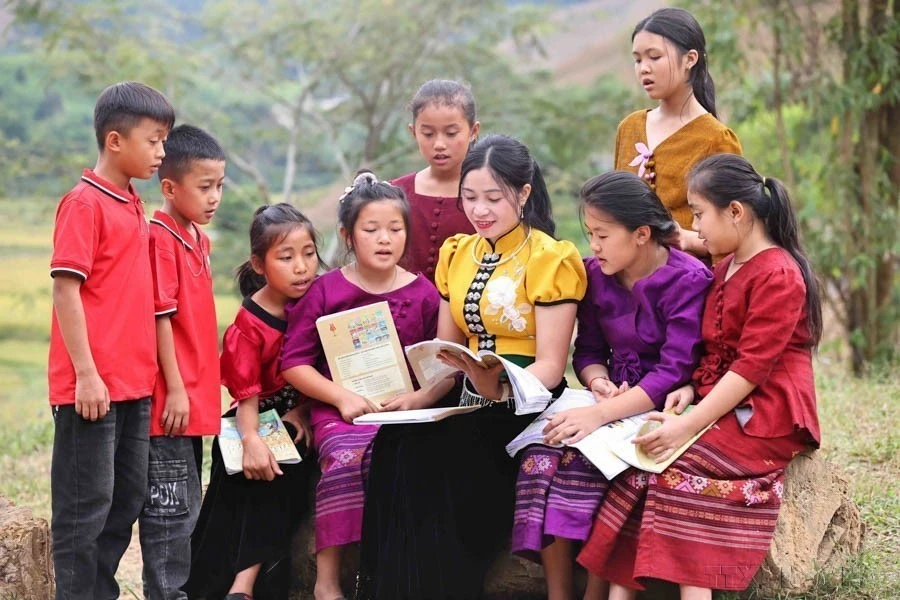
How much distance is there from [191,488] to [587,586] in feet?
3.89

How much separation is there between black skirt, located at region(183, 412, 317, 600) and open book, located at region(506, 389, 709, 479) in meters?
0.75

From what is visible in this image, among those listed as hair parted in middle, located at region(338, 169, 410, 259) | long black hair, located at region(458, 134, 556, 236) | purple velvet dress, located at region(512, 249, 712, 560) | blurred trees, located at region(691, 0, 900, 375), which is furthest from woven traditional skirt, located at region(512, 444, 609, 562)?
blurred trees, located at region(691, 0, 900, 375)

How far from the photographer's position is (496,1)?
1170cm

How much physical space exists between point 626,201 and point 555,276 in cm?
30

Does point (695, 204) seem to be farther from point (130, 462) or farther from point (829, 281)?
point (829, 281)

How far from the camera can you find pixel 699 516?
2.81m

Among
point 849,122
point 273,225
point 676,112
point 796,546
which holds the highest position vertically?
point 849,122

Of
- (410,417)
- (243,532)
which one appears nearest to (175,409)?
(243,532)

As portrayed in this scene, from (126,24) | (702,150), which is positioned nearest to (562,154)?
(126,24)

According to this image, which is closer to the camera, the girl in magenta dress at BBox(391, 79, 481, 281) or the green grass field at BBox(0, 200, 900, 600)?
the green grass field at BBox(0, 200, 900, 600)

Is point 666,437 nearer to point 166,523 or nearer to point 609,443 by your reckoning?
point 609,443

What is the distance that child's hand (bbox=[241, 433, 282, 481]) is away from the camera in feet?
10.5

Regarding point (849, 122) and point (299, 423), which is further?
point (849, 122)

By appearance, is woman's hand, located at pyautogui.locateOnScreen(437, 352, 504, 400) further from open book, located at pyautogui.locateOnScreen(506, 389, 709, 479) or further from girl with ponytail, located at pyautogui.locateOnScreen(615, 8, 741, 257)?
girl with ponytail, located at pyautogui.locateOnScreen(615, 8, 741, 257)
